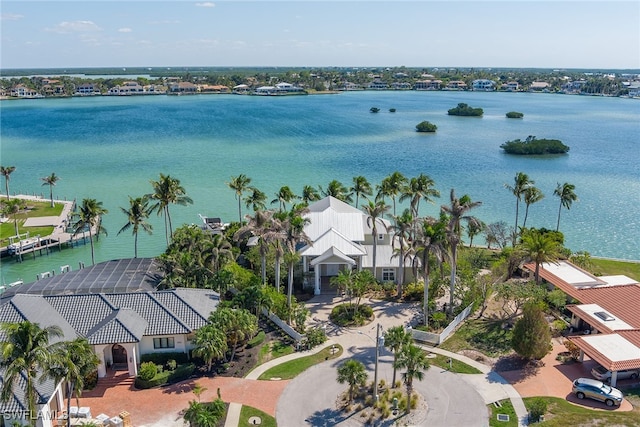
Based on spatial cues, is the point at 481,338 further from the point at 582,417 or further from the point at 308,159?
the point at 308,159

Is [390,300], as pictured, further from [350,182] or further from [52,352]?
[350,182]

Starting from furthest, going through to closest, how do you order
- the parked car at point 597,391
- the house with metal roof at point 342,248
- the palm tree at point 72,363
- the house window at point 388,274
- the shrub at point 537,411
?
the house window at point 388,274
the house with metal roof at point 342,248
the parked car at point 597,391
the shrub at point 537,411
the palm tree at point 72,363

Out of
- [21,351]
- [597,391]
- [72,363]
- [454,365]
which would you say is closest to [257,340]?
[454,365]

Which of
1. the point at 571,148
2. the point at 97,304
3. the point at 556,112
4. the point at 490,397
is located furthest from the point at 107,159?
the point at 556,112

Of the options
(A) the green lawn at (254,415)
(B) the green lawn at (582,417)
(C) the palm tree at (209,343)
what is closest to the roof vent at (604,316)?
(B) the green lawn at (582,417)

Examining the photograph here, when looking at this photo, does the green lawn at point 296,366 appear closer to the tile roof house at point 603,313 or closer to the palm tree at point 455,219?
the palm tree at point 455,219

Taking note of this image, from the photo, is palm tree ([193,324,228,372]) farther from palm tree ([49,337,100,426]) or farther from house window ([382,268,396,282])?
house window ([382,268,396,282])
